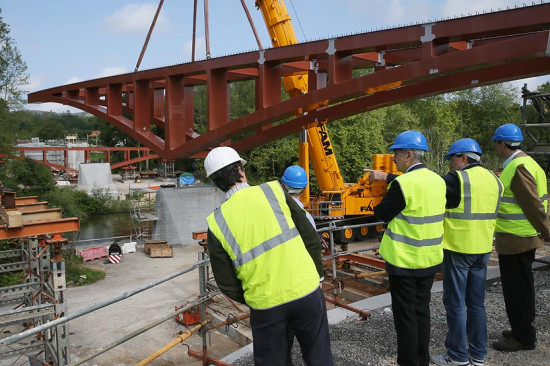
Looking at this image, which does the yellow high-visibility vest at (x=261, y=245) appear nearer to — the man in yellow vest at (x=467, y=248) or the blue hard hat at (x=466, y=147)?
the man in yellow vest at (x=467, y=248)

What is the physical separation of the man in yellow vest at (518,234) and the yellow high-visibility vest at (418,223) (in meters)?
1.27

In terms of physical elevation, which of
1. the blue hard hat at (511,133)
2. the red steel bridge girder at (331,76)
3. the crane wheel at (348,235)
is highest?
the red steel bridge girder at (331,76)

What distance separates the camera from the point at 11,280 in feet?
51.1

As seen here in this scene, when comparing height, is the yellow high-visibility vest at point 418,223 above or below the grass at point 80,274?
above

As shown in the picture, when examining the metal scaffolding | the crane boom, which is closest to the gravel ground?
the metal scaffolding

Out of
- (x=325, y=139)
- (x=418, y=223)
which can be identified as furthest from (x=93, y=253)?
(x=418, y=223)

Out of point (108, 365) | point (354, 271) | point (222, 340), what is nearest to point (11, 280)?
point (108, 365)

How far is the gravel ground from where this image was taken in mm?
4250

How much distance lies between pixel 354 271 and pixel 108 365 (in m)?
6.32

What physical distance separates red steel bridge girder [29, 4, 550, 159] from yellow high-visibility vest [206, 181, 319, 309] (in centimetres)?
571

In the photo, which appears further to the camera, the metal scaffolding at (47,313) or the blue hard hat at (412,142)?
the metal scaffolding at (47,313)

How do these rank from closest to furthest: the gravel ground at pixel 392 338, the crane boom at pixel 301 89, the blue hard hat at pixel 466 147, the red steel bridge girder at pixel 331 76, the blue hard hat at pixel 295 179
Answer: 1. the blue hard hat at pixel 466 147
2. the gravel ground at pixel 392 338
3. the blue hard hat at pixel 295 179
4. the red steel bridge girder at pixel 331 76
5. the crane boom at pixel 301 89

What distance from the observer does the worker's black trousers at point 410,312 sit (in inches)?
140

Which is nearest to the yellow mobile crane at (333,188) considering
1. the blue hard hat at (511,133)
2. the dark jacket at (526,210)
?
the blue hard hat at (511,133)
